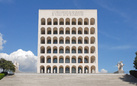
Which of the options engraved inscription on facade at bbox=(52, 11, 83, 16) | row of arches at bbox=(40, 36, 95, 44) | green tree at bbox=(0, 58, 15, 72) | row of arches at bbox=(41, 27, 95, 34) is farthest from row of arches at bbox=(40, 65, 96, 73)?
green tree at bbox=(0, 58, 15, 72)

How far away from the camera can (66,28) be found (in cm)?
7050

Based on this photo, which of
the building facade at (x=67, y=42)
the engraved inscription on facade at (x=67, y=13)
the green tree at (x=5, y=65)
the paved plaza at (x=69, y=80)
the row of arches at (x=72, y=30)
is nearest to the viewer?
the paved plaza at (x=69, y=80)

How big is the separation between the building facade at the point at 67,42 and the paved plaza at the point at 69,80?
14.8 m

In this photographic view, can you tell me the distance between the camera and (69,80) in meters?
47.2

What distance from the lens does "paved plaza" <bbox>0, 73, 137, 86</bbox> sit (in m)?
43.9

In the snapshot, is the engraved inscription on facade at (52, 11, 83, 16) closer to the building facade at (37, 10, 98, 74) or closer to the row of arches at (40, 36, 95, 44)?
the building facade at (37, 10, 98, 74)

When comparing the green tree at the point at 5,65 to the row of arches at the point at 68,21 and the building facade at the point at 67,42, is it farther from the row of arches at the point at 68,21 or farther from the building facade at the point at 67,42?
the row of arches at the point at 68,21

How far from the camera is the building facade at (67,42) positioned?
67688 millimetres

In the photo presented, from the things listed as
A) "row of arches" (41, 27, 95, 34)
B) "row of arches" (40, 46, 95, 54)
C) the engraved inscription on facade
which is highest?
the engraved inscription on facade

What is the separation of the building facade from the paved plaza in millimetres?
14778

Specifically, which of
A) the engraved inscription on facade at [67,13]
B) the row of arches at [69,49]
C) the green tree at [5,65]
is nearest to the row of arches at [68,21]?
the engraved inscription on facade at [67,13]

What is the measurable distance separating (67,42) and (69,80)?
2521cm

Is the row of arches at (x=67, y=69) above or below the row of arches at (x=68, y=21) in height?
below

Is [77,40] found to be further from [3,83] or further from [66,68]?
[3,83]
